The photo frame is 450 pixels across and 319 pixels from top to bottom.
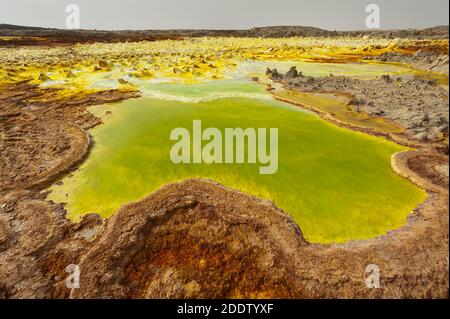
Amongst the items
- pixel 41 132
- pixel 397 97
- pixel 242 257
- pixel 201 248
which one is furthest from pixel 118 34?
pixel 242 257

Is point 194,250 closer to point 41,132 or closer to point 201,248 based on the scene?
point 201,248

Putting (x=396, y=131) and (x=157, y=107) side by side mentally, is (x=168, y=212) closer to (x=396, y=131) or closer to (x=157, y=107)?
(x=157, y=107)

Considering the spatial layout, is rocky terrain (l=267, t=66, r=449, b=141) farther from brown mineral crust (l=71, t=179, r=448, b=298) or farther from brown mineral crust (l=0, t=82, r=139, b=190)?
brown mineral crust (l=0, t=82, r=139, b=190)

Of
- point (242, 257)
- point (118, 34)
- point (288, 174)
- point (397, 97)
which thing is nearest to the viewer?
point (242, 257)

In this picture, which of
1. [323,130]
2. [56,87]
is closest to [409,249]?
[323,130]

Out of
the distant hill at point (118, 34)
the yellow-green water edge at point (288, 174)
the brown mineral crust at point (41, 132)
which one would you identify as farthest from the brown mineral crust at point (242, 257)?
the distant hill at point (118, 34)

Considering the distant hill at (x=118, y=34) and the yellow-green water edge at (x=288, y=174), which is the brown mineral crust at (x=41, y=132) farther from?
the distant hill at (x=118, y=34)

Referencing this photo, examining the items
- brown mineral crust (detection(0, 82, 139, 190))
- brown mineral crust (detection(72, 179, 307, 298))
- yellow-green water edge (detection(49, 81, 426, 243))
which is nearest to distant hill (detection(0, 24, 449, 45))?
brown mineral crust (detection(0, 82, 139, 190))

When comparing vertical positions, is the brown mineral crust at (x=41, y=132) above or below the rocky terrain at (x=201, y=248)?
above
